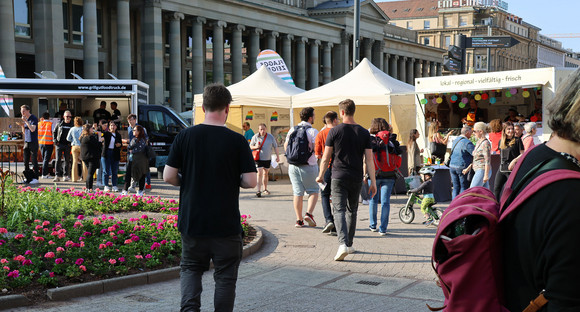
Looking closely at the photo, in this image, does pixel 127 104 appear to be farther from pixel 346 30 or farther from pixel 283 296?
pixel 346 30

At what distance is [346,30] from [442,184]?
65551 mm

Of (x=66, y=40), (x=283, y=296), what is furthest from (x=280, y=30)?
(x=283, y=296)

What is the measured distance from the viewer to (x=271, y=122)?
24.3 metres

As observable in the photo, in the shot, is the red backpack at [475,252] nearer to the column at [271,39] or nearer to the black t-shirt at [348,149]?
the black t-shirt at [348,149]

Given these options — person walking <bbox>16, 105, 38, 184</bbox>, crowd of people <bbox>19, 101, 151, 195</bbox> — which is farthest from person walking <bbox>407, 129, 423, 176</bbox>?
person walking <bbox>16, 105, 38, 184</bbox>

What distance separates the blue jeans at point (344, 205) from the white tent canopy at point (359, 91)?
1193cm

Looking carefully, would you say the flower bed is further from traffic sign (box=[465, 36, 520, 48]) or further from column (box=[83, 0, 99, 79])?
column (box=[83, 0, 99, 79])

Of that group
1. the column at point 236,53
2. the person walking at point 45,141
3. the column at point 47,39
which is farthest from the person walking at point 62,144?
the column at point 236,53

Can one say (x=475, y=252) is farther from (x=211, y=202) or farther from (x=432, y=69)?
(x=432, y=69)

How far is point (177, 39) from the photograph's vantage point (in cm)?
5312

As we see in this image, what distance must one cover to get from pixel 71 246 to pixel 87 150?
361 inches

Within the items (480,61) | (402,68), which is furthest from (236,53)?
(480,61)

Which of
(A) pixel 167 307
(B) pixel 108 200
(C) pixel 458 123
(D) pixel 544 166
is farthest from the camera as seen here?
(C) pixel 458 123

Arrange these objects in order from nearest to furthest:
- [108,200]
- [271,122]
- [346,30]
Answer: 1. [108,200]
2. [271,122]
3. [346,30]
